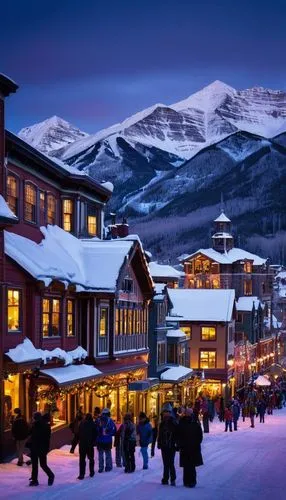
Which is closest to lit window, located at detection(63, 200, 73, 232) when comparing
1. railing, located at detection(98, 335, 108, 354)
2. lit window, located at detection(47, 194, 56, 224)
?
lit window, located at detection(47, 194, 56, 224)

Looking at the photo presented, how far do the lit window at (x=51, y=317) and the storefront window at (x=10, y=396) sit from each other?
289 centimetres

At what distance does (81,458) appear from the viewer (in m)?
19.3

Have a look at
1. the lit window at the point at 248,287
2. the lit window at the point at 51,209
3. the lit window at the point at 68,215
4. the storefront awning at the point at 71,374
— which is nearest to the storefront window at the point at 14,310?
the storefront awning at the point at 71,374

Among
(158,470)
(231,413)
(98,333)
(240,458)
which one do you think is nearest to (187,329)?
(231,413)

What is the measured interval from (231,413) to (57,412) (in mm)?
12780

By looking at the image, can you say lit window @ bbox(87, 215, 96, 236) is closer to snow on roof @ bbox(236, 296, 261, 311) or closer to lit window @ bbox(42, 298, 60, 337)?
lit window @ bbox(42, 298, 60, 337)

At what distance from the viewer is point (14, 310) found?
25766 millimetres

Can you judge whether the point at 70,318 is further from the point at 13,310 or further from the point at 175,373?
the point at 175,373

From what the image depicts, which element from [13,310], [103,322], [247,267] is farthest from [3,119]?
[247,267]

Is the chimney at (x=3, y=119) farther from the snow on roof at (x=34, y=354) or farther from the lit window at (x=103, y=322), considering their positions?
the lit window at (x=103, y=322)

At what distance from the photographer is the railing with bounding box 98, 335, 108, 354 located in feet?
110

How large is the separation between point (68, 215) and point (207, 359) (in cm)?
3375

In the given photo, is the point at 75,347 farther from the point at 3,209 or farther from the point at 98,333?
the point at 3,209

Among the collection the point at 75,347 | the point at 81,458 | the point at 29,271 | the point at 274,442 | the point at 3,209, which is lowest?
the point at 274,442
